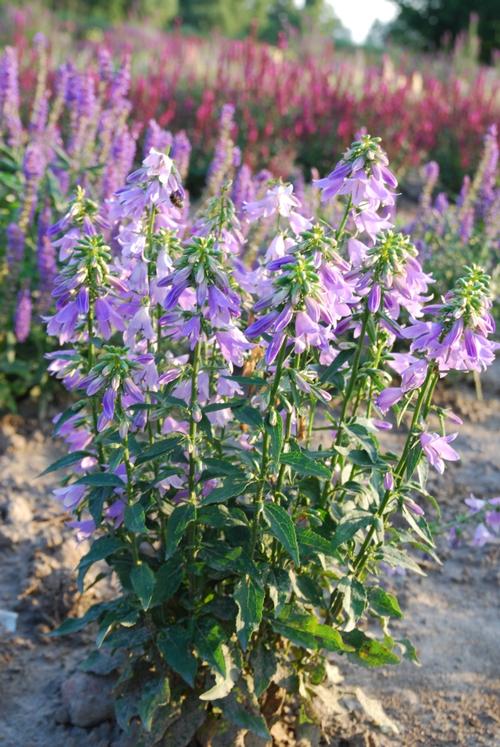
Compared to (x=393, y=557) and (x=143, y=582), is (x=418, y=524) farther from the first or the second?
(x=143, y=582)

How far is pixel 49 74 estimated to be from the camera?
26.7 feet

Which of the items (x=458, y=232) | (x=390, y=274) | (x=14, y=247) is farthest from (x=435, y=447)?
(x=458, y=232)

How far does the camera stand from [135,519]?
72.4 inches

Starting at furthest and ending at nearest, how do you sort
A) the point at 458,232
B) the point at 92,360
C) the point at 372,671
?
the point at 458,232 → the point at 372,671 → the point at 92,360

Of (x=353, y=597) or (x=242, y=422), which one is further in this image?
(x=353, y=597)

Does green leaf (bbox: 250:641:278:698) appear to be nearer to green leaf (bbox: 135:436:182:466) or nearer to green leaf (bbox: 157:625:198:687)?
green leaf (bbox: 157:625:198:687)

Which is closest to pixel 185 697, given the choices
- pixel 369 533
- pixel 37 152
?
pixel 369 533

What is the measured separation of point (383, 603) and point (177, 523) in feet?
1.91

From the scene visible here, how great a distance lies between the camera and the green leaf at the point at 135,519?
1.82 meters

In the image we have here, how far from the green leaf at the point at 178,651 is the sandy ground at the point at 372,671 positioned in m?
0.52

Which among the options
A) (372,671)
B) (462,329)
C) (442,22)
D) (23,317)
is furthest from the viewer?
(442,22)

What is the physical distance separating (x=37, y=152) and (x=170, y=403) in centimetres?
277

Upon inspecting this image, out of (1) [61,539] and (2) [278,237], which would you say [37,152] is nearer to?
(1) [61,539]

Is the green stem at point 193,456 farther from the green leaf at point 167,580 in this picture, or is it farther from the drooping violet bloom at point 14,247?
the drooping violet bloom at point 14,247
